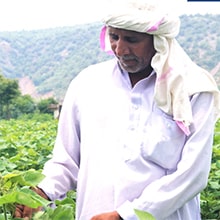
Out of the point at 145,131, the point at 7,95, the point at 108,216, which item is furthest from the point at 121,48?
the point at 7,95

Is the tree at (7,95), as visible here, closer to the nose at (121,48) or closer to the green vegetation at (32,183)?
the green vegetation at (32,183)

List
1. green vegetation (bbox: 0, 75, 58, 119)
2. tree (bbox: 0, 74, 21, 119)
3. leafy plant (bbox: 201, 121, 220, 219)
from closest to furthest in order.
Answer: leafy plant (bbox: 201, 121, 220, 219) < green vegetation (bbox: 0, 75, 58, 119) < tree (bbox: 0, 74, 21, 119)

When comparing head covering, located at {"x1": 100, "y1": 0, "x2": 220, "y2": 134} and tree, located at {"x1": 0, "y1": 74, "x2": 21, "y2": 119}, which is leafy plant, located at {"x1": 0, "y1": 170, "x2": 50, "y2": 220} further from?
tree, located at {"x1": 0, "y1": 74, "x2": 21, "y2": 119}

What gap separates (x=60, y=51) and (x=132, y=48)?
60.6 m

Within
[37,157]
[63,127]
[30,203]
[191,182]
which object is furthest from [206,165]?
[37,157]

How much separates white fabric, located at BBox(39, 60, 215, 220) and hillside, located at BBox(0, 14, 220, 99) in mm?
44214

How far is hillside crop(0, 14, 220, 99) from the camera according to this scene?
50.1 m

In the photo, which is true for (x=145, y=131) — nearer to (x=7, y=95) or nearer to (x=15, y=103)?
(x=15, y=103)

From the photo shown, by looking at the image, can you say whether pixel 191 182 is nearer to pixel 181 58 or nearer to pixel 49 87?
pixel 181 58

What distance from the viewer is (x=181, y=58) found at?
197cm

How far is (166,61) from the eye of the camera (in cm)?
192

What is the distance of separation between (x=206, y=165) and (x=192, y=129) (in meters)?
0.12

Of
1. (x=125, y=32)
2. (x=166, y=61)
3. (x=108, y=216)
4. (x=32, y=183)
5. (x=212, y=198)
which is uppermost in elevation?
(x=125, y=32)

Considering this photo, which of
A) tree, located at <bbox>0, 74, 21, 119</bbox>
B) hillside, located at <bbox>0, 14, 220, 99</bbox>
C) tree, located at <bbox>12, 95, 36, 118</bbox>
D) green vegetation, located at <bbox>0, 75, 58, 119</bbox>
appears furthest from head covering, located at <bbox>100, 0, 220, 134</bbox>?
hillside, located at <bbox>0, 14, 220, 99</bbox>
